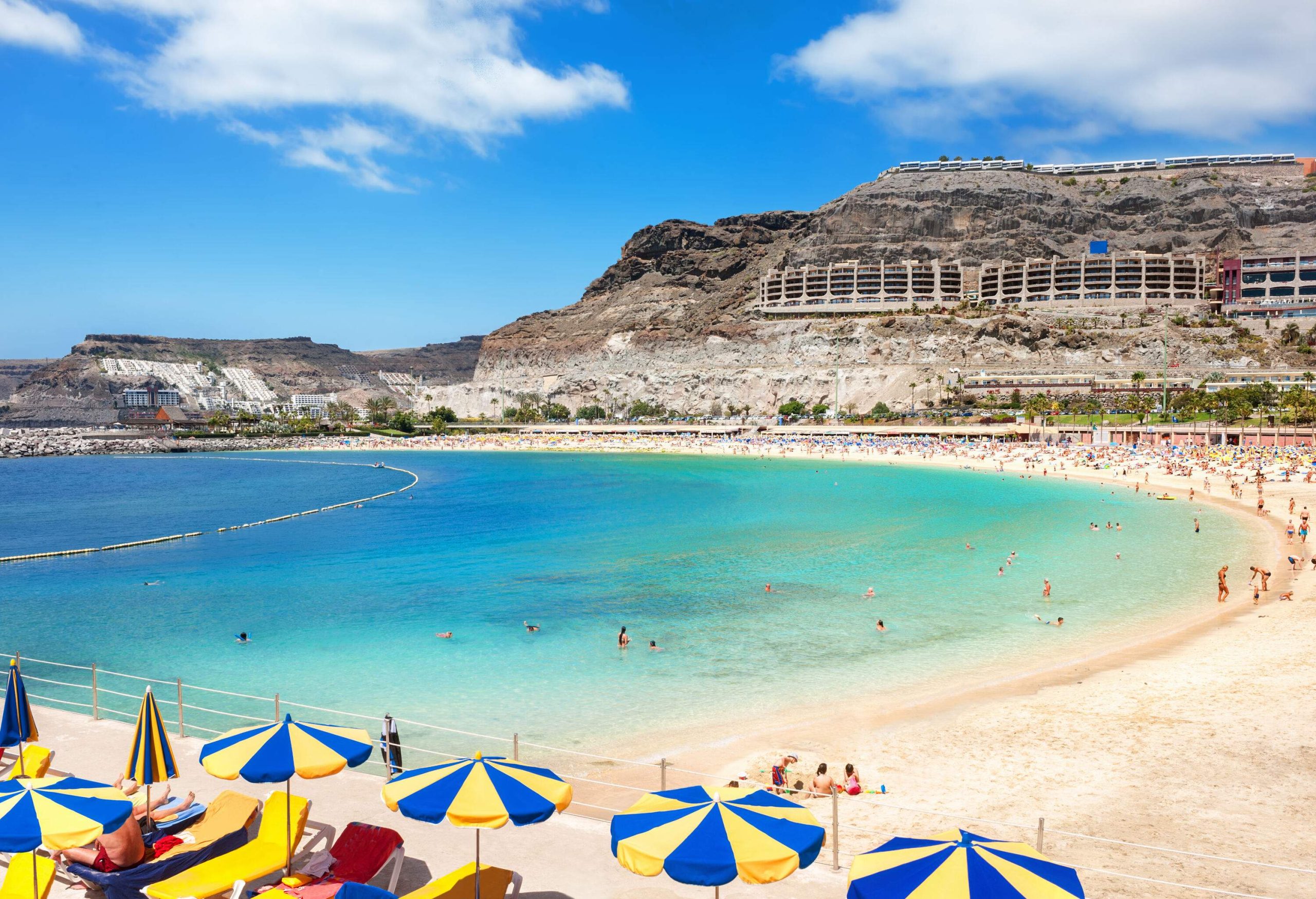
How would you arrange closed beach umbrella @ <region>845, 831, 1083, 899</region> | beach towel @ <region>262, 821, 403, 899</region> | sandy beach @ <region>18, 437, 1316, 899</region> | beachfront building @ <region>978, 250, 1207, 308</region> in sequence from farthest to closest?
beachfront building @ <region>978, 250, 1207, 308</region>
sandy beach @ <region>18, 437, 1316, 899</region>
beach towel @ <region>262, 821, 403, 899</region>
closed beach umbrella @ <region>845, 831, 1083, 899</region>

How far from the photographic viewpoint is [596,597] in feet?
85.4

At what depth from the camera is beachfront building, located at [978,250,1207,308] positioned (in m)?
133

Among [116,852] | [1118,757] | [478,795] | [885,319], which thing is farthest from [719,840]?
[885,319]

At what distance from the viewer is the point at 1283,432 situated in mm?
72562

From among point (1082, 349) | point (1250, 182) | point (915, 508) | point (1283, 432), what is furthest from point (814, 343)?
point (1250, 182)

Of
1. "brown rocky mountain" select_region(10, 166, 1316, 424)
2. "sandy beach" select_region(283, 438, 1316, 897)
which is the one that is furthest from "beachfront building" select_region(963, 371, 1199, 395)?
"sandy beach" select_region(283, 438, 1316, 897)

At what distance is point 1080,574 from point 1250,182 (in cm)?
17748

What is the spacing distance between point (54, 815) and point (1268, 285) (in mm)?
161288

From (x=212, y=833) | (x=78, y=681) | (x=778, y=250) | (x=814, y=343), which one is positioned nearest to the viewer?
(x=212, y=833)

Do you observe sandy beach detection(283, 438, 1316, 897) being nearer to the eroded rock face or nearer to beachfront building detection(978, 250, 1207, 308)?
the eroded rock face

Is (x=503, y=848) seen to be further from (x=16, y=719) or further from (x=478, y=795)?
(x=16, y=719)

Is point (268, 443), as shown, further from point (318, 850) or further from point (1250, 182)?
point (1250, 182)

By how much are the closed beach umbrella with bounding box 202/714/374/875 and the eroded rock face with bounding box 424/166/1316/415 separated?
114675 mm

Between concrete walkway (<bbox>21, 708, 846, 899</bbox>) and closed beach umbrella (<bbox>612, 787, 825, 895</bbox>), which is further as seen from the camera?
concrete walkway (<bbox>21, 708, 846, 899</bbox>)
